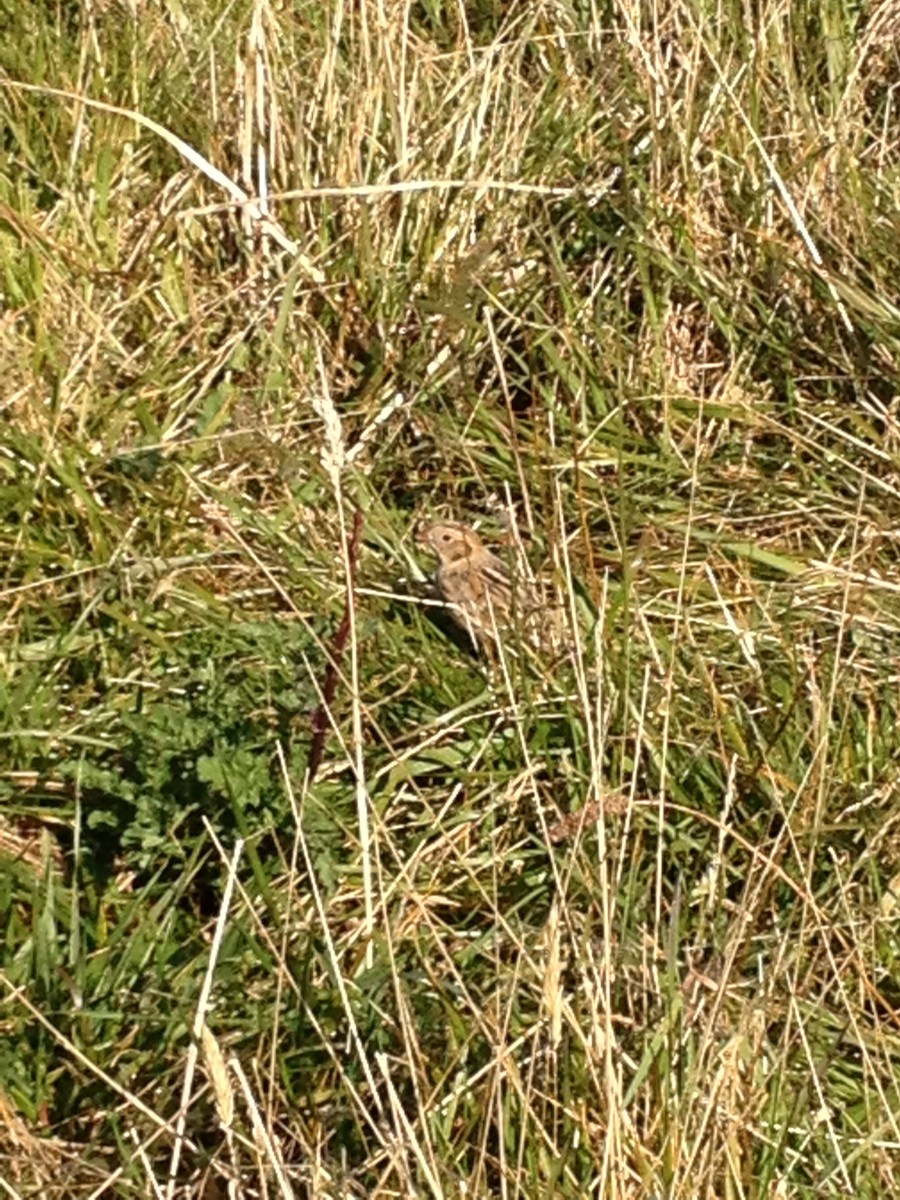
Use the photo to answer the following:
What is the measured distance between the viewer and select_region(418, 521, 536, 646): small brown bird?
3977 mm

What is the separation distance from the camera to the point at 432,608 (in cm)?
425

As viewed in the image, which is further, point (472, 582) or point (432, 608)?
point (432, 608)

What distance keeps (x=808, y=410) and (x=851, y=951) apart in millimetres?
1792

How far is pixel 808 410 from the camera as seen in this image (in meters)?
4.79

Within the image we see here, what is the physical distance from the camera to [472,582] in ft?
13.2

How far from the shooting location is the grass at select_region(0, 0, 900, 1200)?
118 inches

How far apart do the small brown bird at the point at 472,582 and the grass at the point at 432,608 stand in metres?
0.08

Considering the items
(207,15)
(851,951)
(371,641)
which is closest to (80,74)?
(207,15)

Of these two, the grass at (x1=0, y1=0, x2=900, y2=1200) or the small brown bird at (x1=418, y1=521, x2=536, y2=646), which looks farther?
the small brown bird at (x1=418, y1=521, x2=536, y2=646)

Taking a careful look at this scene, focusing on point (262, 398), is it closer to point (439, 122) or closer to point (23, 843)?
point (439, 122)

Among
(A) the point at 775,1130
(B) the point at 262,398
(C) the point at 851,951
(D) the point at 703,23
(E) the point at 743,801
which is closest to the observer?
(A) the point at 775,1130

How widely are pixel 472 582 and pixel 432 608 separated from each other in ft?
0.78

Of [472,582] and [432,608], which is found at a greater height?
[472,582]

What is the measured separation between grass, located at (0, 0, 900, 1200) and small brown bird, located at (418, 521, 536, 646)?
0.08m
